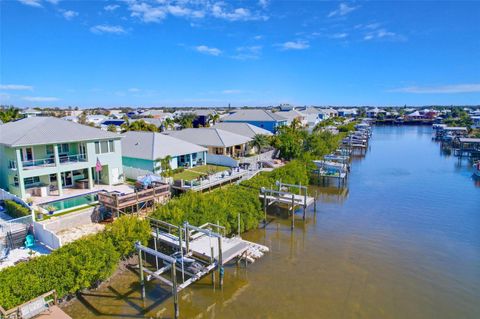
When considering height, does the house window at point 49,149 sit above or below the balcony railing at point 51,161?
above

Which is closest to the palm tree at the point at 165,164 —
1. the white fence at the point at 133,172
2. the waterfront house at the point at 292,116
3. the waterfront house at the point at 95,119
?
the white fence at the point at 133,172

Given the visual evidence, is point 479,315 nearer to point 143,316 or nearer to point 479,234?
point 479,234

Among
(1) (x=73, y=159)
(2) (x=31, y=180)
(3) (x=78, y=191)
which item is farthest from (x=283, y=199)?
(2) (x=31, y=180)

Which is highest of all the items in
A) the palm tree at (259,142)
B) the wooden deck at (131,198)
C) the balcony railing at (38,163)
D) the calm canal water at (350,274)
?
the balcony railing at (38,163)

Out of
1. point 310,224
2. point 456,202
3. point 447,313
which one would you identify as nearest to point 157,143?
point 310,224

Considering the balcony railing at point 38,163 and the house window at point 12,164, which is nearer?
the house window at point 12,164

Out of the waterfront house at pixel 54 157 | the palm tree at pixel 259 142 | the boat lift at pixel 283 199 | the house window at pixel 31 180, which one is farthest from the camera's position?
the palm tree at pixel 259 142

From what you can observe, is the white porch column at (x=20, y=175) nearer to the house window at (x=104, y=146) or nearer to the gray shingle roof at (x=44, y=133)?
the gray shingle roof at (x=44, y=133)
